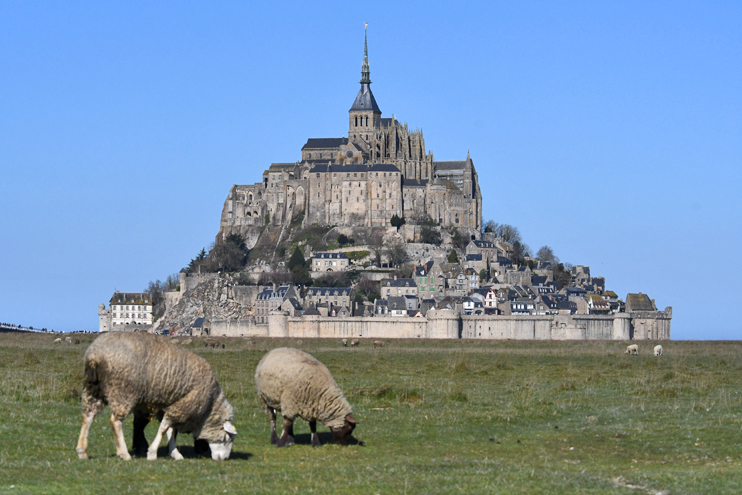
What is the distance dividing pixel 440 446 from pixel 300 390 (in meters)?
2.77

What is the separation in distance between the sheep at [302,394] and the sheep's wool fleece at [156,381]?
4.73 ft

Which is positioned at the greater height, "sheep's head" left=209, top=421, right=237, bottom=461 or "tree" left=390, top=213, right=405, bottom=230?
"tree" left=390, top=213, right=405, bottom=230

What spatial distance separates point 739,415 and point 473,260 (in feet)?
325

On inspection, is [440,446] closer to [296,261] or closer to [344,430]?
[344,430]

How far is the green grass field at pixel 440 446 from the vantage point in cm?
1370

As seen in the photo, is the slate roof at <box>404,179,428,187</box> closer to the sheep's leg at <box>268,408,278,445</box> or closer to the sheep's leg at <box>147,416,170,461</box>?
the sheep's leg at <box>268,408,278,445</box>

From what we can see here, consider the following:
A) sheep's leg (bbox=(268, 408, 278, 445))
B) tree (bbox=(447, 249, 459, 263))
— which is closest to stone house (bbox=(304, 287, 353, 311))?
tree (bbox=(447, 249, 459, 263))

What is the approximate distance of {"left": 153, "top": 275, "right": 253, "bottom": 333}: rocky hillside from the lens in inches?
4562

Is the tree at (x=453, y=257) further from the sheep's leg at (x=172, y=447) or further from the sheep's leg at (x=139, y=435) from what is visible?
the sheep's leg at (x=172, y=447)

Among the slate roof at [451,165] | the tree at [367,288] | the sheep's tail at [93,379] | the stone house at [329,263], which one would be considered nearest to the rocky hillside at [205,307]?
the stone house at [329,263]

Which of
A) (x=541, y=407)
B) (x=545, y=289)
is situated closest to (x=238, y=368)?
(x=541, y=407)

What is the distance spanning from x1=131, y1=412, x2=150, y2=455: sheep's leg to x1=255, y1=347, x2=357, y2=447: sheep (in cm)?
223

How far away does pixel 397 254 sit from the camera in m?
124

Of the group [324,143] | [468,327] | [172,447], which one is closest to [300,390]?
[172,447]
